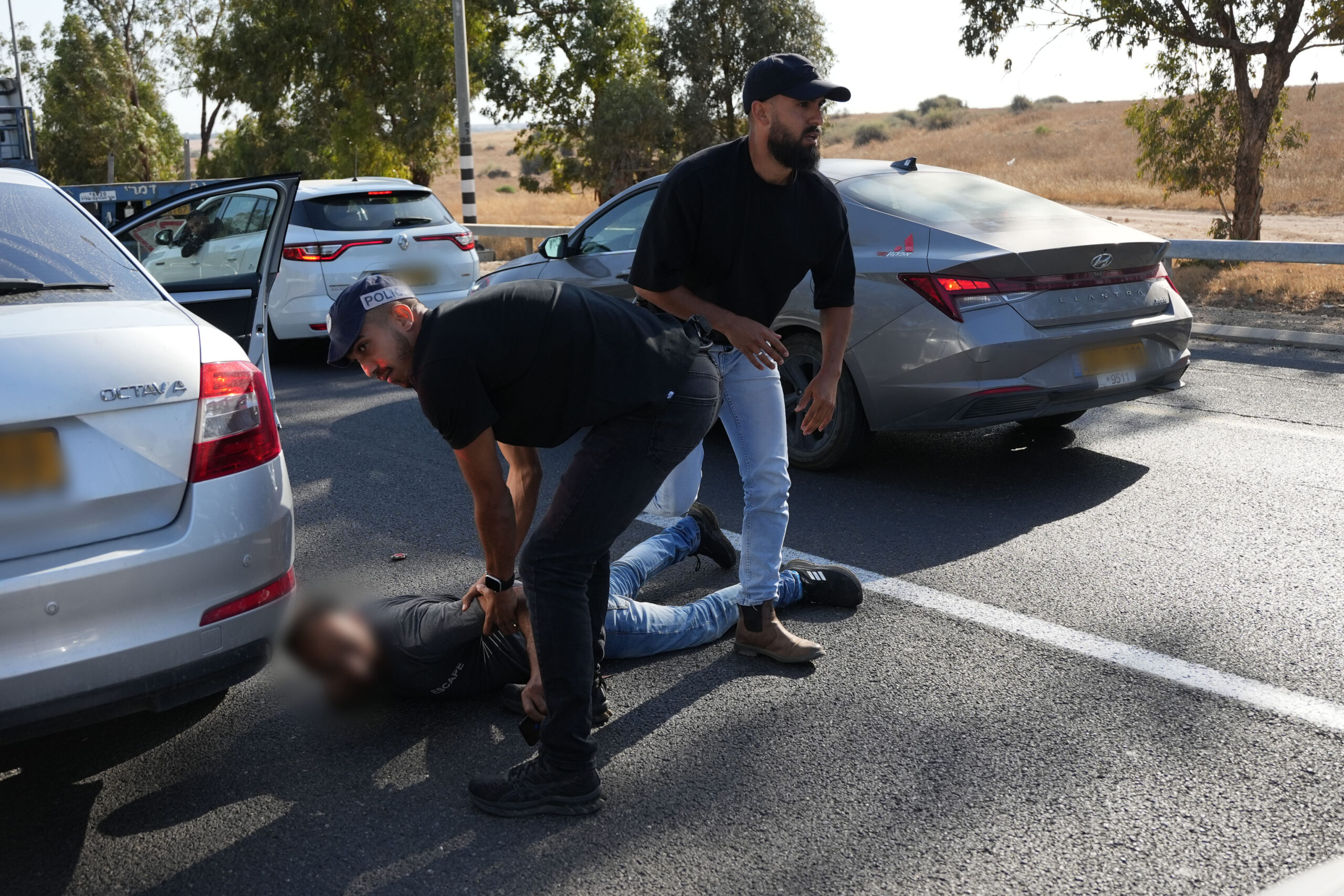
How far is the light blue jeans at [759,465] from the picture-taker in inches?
150

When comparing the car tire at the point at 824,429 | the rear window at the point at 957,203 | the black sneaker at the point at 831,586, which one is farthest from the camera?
the car tire at the point at 824,429

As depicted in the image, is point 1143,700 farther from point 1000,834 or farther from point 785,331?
point 785,331

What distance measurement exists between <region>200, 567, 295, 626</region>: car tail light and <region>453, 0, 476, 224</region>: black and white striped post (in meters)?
17.0

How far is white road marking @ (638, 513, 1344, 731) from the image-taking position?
3.36 meters

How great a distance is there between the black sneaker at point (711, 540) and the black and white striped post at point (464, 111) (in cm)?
1585

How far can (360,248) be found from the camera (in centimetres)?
1012

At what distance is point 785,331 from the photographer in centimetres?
621

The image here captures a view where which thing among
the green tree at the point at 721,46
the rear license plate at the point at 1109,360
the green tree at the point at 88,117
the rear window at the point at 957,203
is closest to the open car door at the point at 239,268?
the rear window at the point at 957,203

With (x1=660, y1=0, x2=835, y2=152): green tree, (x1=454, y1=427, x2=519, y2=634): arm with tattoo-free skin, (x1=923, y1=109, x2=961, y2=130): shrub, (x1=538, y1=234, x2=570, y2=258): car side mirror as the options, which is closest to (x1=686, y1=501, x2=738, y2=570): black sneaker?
(x1=454, y1=427, x2=519, y2=634): arm with tattoo-free skin

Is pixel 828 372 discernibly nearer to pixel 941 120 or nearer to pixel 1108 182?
pixel 1108 182

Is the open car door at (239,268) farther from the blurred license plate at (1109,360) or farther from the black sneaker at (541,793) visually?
the blurred license plate at (1109,360)

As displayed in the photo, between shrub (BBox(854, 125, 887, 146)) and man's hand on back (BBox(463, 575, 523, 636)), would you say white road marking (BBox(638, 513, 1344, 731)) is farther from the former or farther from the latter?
shrub (BBox(854, 125, 887, 146))

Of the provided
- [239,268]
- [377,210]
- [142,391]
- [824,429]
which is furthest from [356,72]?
[142,391]

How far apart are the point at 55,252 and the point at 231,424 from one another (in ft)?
3.24
